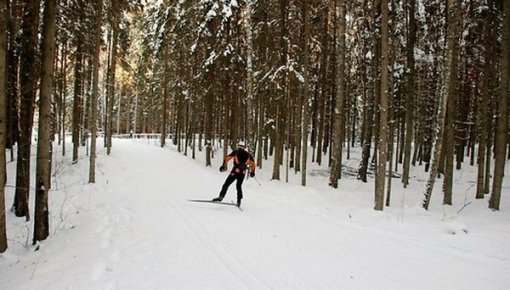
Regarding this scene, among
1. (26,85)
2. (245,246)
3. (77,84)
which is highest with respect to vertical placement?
(77,84)

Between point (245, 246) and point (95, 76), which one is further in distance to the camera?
point (95, 76)

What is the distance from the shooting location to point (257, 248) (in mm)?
7453

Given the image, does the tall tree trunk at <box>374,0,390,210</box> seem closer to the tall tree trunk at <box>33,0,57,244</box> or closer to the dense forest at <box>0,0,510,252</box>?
the dense forest at <box>0,0,510,252</box>

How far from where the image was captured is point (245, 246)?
24.8 feet

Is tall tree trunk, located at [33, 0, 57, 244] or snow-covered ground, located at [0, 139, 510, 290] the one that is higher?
tall tree trunk, located at [33, 0, 57, 244]

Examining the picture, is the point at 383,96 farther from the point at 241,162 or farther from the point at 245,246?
the point at 245,246

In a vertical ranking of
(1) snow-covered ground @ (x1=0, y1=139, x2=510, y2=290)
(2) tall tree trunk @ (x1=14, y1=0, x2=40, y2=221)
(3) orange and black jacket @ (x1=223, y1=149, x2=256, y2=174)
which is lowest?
(1) snow-covered ground @ (x1=0, y1=139, x2=510, y2=290)

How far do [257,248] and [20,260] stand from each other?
4.95 m

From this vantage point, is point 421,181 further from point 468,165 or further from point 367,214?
point 367,214

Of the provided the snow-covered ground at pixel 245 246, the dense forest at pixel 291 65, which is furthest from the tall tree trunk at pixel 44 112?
the snow-covered ground at pixel 245 246

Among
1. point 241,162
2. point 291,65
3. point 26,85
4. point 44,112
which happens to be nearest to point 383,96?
point 241,162

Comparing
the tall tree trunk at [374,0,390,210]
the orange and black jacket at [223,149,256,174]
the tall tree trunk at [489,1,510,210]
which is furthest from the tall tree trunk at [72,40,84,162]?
the tall tree trunk at [489,1,510,210]

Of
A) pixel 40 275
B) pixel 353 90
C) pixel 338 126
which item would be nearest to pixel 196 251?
pixel 40 275

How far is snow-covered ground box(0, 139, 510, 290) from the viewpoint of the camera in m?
5.96
